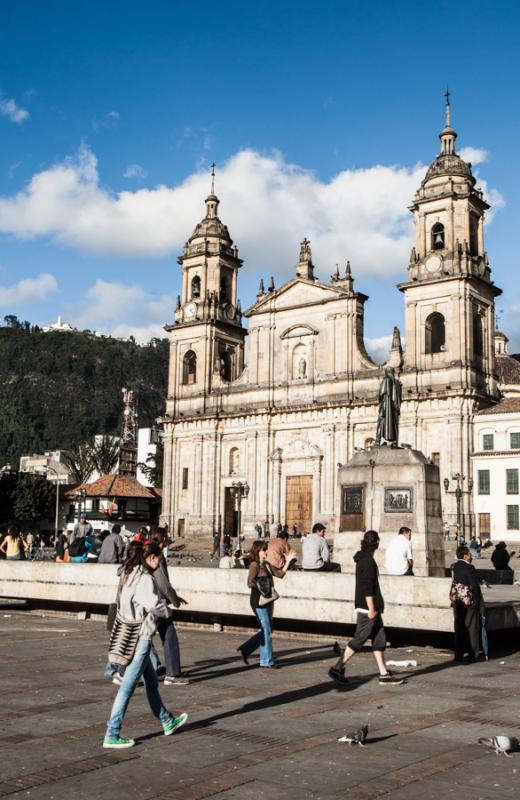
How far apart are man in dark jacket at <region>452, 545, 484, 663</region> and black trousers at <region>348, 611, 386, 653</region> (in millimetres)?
2120

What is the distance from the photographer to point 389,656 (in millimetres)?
13188

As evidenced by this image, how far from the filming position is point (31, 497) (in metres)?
73.0

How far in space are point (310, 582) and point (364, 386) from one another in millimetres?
38673

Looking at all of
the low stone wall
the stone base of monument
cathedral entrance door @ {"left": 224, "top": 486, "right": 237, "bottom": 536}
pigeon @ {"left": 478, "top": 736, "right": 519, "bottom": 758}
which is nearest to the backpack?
the low stone wall

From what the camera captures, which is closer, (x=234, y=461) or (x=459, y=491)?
(x=459, y=491)

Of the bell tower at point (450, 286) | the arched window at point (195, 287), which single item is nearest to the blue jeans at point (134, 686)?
the bell tower at point (450, 286)

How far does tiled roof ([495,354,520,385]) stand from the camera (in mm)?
65688

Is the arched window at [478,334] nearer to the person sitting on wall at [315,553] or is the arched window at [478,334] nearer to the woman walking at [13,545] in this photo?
the woman walking at [13,545]

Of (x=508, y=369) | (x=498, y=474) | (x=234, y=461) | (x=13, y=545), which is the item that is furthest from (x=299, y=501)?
(x=13, y=545)

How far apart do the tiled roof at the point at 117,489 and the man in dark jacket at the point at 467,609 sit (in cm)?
5844

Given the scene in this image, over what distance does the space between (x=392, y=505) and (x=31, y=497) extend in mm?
58394

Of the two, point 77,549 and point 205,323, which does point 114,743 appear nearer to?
point 77,549

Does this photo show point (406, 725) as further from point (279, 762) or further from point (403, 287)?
point (403, 287)

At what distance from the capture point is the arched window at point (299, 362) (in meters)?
55.7
